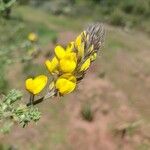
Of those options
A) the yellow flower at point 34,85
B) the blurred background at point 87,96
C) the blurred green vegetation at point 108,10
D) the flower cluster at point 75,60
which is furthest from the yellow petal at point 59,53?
the blurred green vegetation at point 108,10

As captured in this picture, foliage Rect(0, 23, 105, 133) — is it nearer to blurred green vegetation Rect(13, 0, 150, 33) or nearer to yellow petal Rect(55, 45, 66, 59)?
yellow petal Rect(55, 45, 66, 59)

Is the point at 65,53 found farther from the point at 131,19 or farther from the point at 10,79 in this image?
the point at 131,19

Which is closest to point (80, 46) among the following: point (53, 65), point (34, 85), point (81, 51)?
point (81, 51)

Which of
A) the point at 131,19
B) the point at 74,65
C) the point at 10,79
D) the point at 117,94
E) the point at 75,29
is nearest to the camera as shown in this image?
the point at 74,65

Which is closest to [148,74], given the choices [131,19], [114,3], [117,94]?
[117,94]

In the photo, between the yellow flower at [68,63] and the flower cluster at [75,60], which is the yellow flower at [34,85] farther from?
the yellow flower at [68,63]

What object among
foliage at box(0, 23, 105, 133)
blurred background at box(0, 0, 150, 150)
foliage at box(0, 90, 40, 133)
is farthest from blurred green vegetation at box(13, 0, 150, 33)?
foliage at box(0, 23, 105, 133)

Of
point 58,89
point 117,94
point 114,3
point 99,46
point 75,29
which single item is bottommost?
point 114,3

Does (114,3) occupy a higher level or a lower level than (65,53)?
lower
